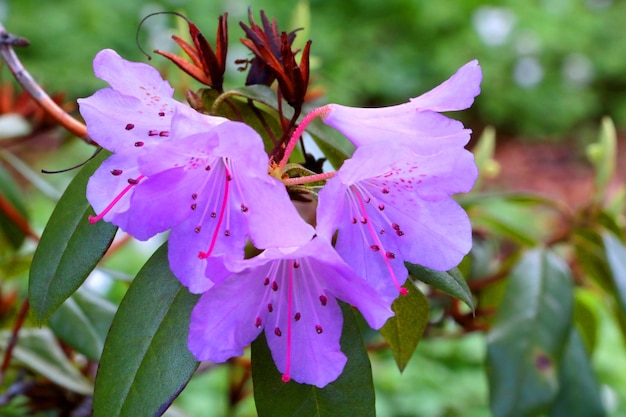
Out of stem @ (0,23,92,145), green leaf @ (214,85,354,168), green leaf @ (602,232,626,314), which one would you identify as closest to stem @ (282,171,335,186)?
green leaf @ (214,85,354,168)

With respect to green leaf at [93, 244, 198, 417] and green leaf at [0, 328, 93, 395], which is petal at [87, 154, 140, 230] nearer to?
green leaf at [93, 244, 198, 417]

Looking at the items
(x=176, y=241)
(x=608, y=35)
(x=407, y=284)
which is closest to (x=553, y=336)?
(x=407, y=284)

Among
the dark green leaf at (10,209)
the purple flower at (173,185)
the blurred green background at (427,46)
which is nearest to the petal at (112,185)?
the purple flower at (173,185)

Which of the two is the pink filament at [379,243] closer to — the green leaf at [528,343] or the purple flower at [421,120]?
the purple flower at [421,120]

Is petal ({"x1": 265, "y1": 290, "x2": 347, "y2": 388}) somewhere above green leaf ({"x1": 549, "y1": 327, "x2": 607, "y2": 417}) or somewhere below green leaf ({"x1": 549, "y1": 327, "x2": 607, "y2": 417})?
above

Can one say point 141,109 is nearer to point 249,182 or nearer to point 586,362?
point 249,182

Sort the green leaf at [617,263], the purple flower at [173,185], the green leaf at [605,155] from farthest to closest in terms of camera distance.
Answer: the green leaf at [605,155]
the green leaf at [617,263]
the purple flower at [173,185]
